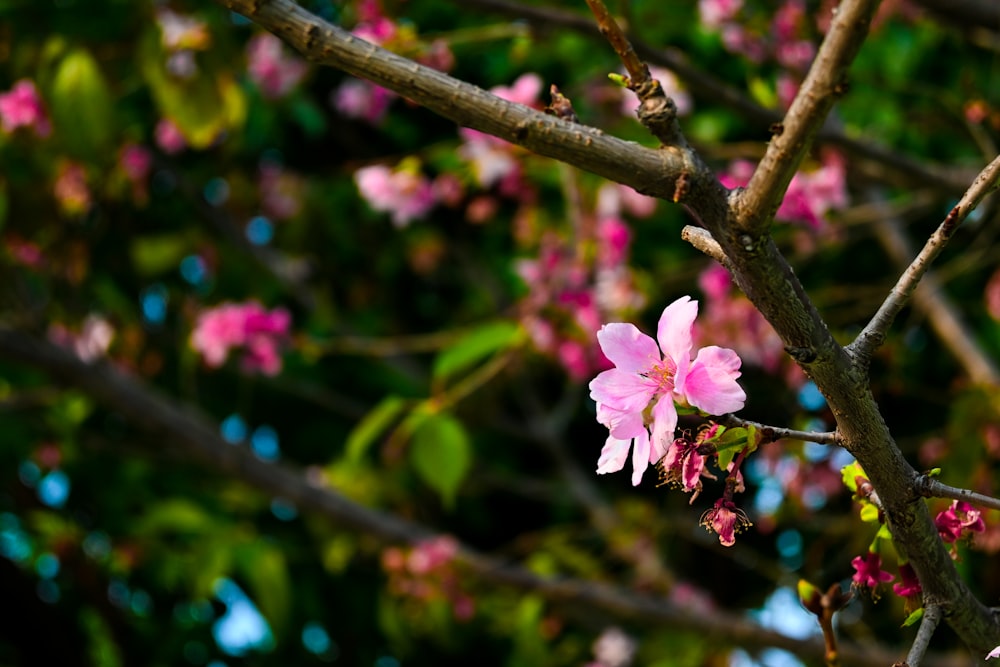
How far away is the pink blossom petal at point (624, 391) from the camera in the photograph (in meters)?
0.76

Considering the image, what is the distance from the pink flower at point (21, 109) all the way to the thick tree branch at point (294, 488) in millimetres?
533

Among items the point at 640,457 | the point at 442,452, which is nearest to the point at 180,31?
the point at 442,452

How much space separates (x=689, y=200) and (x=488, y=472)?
2.96 m

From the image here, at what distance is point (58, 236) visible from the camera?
10.6 ft

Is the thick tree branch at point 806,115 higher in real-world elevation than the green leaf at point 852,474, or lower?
higher

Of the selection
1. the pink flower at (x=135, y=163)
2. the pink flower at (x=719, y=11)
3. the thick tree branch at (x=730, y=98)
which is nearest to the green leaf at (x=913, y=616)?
the thick tree branch at (x=730, y=98)

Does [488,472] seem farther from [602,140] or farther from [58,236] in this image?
[602,140]

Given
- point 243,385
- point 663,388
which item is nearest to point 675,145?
point 663,388

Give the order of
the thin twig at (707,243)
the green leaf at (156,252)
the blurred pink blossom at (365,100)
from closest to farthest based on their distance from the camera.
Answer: the thin twig at (707,243) → the blurred pink blossom at (365,100) → the green leaf at (156,252)

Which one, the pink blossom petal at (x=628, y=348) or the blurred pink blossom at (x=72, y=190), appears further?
the blurred pink blossom at (x=72, y=190)

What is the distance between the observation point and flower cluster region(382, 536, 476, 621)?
288cm

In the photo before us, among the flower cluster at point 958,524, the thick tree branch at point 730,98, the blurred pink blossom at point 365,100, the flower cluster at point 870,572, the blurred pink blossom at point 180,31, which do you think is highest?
the thick tree branch at point 730,98

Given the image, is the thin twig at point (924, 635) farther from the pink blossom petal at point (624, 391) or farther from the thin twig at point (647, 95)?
the thin twig at point (647, 95)

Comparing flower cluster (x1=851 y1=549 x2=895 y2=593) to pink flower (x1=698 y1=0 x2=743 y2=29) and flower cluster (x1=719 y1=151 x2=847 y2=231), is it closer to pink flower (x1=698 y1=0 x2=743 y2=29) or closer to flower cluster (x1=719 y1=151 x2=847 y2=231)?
flower cluster (x1=719 y1=151 x2=847 y2=231)
